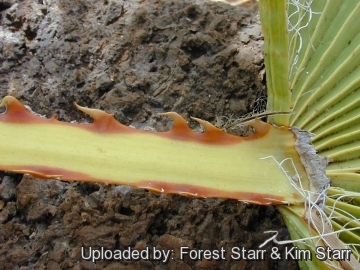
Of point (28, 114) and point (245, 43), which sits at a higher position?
point (245, 43)

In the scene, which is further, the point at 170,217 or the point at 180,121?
the point at 170,217

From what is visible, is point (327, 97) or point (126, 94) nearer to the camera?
point (327, 97)

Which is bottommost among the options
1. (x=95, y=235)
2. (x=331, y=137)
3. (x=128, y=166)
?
(x=95, y=235)

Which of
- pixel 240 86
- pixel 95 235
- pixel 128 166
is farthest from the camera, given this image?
pixel 240 86

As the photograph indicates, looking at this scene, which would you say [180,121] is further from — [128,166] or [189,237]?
[189,237]

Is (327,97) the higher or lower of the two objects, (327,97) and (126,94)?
the higher

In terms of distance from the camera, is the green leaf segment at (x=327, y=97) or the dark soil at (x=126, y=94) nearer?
the green leaf segment at (x=327, y=97)

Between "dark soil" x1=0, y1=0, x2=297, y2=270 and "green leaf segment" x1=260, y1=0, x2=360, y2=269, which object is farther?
→ "dark soil" x1=0, y1=0, x2=297, y2=270

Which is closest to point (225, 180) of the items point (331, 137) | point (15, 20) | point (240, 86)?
point (331, 137)
